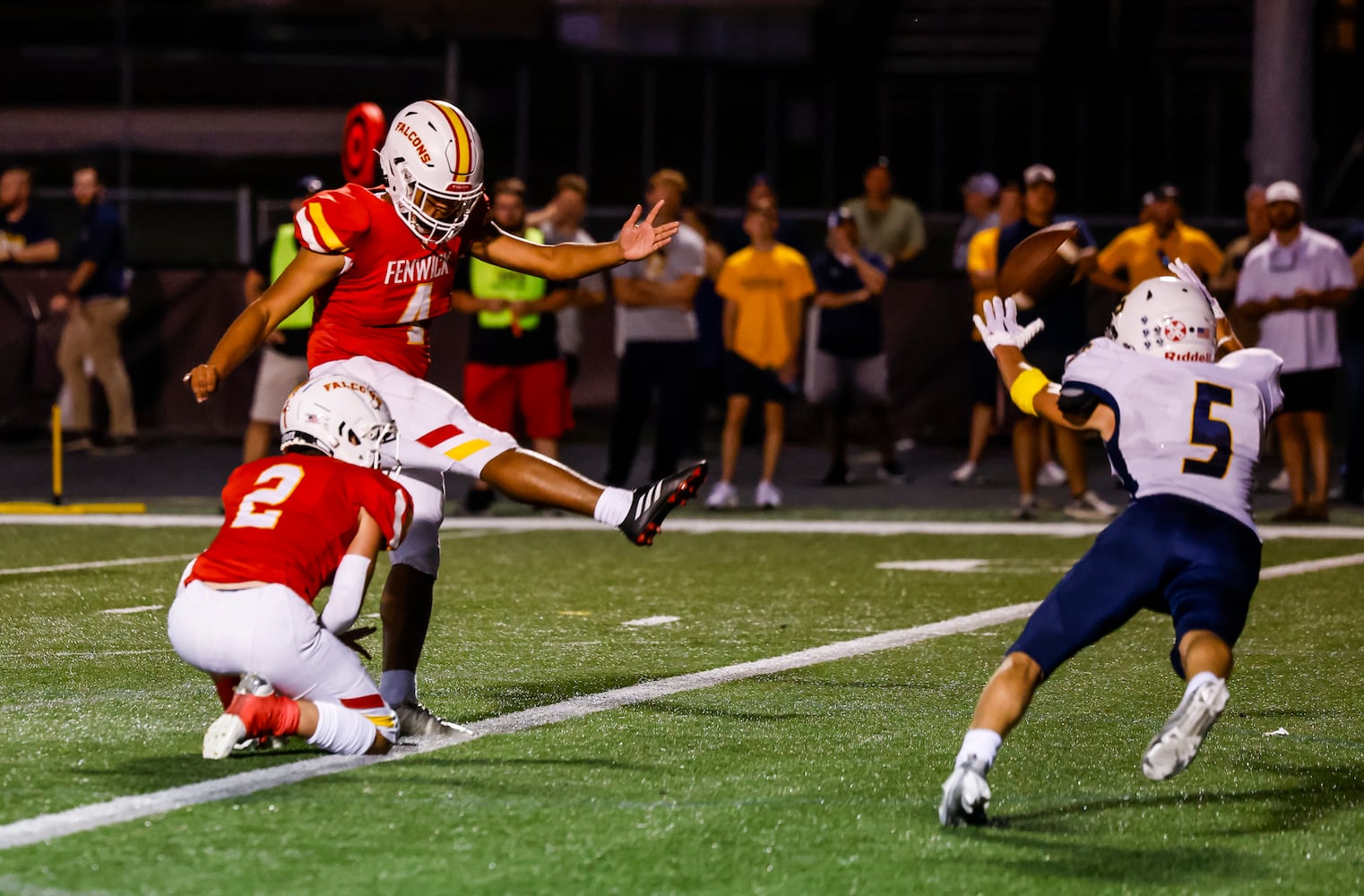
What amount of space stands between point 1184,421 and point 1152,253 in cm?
884

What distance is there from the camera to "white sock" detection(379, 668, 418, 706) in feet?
20.1

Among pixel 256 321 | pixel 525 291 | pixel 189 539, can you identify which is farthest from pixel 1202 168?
pixel 256 321

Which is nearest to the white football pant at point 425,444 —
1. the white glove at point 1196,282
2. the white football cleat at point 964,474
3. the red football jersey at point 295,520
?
the red football jersey at point 295,520

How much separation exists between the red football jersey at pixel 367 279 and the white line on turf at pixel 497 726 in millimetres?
1131

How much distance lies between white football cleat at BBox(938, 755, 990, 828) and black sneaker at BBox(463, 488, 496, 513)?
27.2ft

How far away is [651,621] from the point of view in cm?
855

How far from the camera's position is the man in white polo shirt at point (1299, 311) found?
1269 centimetres

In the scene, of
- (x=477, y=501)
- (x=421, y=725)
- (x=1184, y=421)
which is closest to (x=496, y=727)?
(x=421, y=725)

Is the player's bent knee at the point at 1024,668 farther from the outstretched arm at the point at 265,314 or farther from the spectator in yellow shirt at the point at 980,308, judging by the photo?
the spectator in yellow shirt at the point at 980,308

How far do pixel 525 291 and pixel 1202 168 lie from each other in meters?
15.2

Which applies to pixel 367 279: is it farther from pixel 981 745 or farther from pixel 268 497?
pixel 981 745

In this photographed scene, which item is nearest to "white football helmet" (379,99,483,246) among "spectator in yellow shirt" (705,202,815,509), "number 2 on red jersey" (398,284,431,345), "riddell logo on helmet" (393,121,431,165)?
"riddell logo on helmet" (393,121,431,165)

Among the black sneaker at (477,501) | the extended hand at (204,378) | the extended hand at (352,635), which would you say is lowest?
the black sneaker at (477,501)

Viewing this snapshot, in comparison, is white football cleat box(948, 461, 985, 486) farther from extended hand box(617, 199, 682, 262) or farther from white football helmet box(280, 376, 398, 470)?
white football helmet box(280, 376, 398, 470)
